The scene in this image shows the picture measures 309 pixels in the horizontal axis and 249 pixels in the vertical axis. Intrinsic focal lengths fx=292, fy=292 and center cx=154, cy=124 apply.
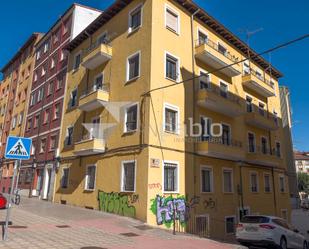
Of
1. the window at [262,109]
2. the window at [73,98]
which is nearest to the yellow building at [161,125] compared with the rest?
the window at [73,98]

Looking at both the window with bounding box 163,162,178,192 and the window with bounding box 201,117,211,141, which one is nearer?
the window with bounding box 163,162,178,192

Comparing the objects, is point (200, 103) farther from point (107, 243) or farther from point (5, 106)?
point (5, 106)

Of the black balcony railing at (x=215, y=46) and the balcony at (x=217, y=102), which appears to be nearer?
the balcony at (x=217, y=102)

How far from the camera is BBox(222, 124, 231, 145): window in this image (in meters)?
22.1

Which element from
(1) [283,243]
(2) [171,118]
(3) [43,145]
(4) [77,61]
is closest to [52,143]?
(3) [43,145]

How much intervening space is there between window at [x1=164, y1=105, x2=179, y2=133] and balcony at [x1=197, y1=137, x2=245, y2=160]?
2120 mm

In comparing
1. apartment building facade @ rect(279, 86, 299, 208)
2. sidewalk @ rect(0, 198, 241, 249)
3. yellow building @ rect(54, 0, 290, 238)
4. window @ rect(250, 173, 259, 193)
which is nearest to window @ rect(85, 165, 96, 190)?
yellow building @ rect(54, 0, 290, 238)

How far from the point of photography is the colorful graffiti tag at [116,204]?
1594cm

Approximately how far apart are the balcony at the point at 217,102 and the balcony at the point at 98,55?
22.8 feet

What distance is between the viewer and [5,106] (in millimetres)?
40656

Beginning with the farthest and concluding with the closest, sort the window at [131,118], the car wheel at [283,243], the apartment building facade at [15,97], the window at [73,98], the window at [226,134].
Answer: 1. the apartment building facade at [15,97]
2. the window at [73,98]
3. the window at [226,134]
4. the window at [131,118]
5. the car wheel at [283,243]

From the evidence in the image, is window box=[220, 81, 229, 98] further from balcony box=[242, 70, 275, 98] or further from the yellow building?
balcony box=[242, 70, 275, 98]

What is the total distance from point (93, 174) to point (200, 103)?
8660mm

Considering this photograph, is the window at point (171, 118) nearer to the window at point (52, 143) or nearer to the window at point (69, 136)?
the window at point (69, 136)
